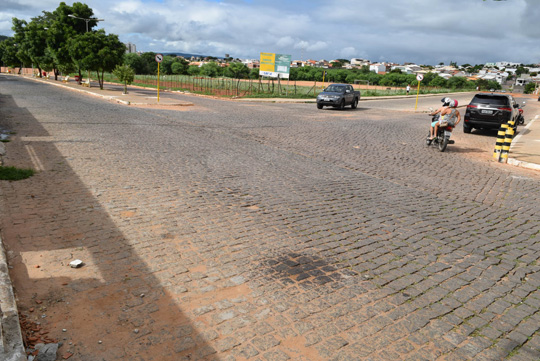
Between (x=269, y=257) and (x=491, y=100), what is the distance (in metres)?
16.5

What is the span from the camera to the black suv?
1728cm

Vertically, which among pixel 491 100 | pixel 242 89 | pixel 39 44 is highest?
pixel 39 44

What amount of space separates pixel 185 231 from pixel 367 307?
104 inches

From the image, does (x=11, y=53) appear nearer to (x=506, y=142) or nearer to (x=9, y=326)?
(x=506, y=142)

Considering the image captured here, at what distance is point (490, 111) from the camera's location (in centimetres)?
1745

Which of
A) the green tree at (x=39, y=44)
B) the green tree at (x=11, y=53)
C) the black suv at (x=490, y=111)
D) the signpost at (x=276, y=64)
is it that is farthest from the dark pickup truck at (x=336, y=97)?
the green tree at (x=11, y=53)

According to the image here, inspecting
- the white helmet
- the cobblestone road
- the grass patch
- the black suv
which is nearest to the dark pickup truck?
the black suv

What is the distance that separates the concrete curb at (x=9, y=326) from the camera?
2.81m

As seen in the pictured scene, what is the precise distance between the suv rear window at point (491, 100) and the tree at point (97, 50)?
29.3 meters

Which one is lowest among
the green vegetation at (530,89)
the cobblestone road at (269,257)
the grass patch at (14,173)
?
the cobblestone road at (269,257)

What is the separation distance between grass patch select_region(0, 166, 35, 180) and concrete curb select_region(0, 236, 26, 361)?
13.7 feet

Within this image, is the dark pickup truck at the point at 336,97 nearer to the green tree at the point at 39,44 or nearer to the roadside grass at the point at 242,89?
the roadside grass at the point at 242,89

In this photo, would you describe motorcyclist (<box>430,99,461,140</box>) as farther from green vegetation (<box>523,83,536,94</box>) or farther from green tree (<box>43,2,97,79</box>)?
green vegetation (<box>523,83,536,94</box>)

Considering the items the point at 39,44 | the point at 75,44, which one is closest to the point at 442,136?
the point at 75,44
